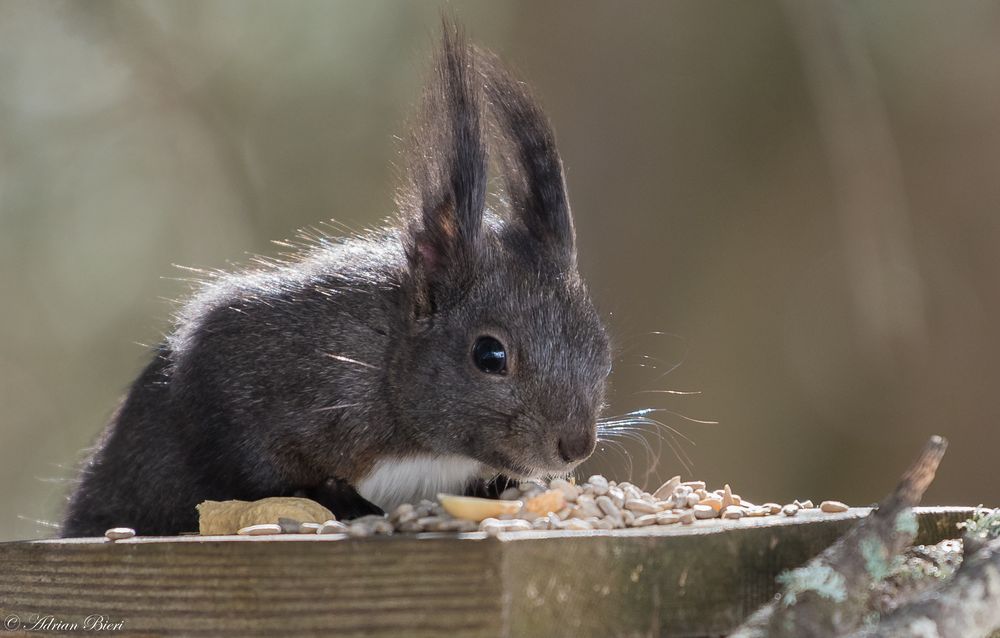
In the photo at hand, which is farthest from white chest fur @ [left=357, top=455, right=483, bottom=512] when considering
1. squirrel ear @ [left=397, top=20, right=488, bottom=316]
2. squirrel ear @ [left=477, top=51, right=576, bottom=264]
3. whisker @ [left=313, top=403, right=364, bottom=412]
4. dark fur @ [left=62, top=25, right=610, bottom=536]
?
squirrel ear @ [left=477, top=51, right=576, bottom=264]

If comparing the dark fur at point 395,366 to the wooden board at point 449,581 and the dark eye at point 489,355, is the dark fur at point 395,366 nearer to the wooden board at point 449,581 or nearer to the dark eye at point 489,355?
the dark eye at point 489,355

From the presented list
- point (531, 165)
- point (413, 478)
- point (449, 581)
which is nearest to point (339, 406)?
point (413, 478)

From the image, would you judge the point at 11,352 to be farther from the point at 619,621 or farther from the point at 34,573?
the point at 619,621

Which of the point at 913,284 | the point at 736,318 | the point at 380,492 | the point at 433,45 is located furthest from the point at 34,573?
the point at 913,284

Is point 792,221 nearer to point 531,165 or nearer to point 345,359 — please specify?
point 531,165

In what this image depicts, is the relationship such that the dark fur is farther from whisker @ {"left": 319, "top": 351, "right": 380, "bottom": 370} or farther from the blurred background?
the blurred background

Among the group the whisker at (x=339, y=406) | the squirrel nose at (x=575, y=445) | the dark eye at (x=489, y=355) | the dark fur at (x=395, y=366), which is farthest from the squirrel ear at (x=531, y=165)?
the whisker at (x=339, y=406)
